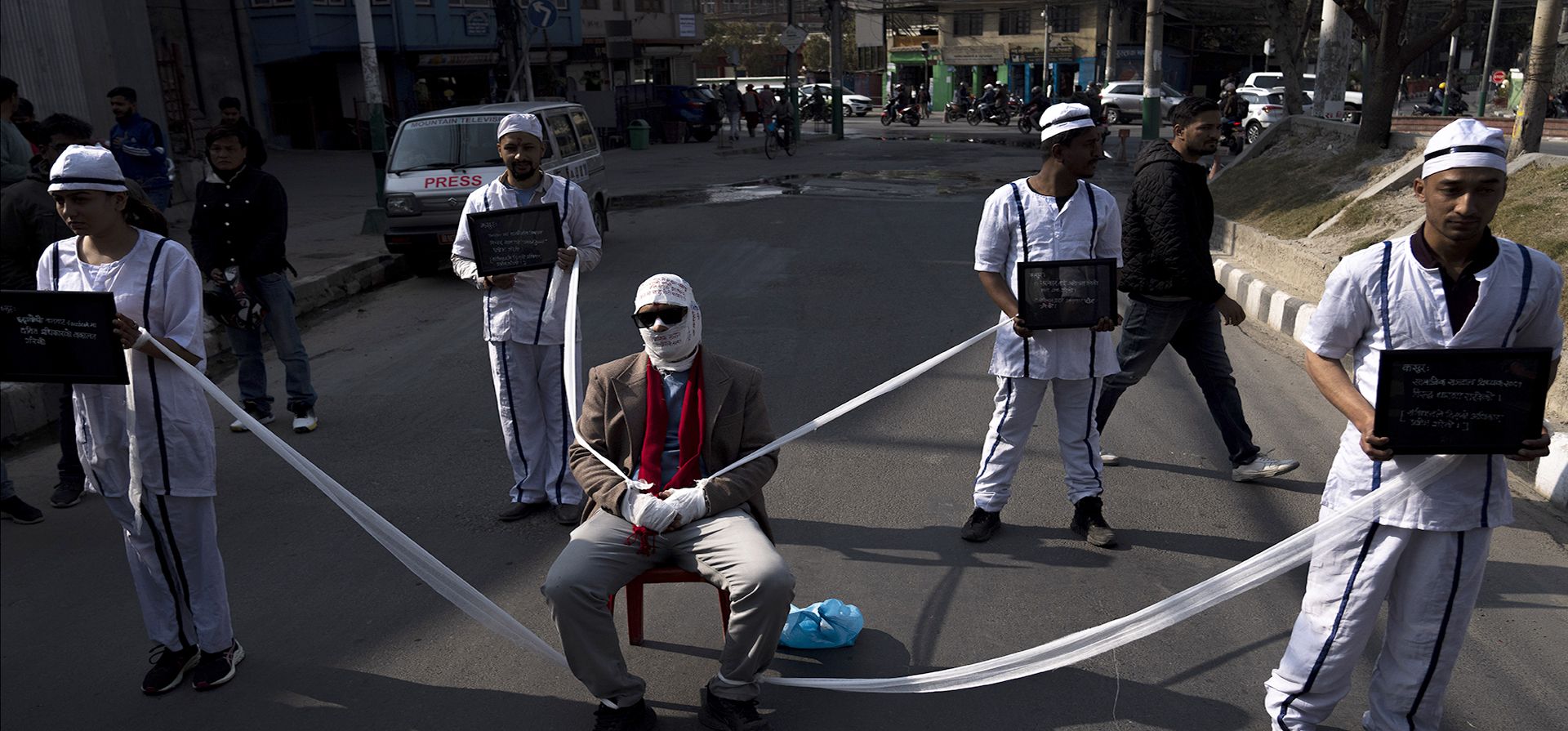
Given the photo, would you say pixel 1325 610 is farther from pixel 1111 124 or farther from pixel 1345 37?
pixel 1111 124

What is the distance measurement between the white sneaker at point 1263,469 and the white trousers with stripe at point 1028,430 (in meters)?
1.22

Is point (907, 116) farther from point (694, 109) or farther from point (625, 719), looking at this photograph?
point (625, 719)

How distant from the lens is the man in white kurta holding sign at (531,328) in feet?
17.7

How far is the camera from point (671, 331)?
384 centimetres

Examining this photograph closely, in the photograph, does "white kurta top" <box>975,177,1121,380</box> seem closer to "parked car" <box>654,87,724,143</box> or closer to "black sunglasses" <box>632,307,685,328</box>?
"black sunglasses" <box>632,307,685,328</box>

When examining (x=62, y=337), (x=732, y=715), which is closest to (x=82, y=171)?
(x=62, y=337)

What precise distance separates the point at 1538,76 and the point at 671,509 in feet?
34.0

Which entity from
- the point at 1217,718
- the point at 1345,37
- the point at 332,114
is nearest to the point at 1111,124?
the point at 1345,37

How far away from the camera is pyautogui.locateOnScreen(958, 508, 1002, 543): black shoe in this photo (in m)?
5.17

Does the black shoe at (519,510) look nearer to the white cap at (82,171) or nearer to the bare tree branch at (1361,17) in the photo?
the white cap at (82,171)

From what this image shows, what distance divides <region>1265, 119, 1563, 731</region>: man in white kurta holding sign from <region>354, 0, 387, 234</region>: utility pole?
13.1 m

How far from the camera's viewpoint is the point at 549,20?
22.7 m

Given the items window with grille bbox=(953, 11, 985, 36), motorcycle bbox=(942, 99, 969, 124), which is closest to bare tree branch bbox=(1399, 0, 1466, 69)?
motorcycle bbox=(942, 99, 969, 124)

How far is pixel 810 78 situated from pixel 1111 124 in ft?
120
